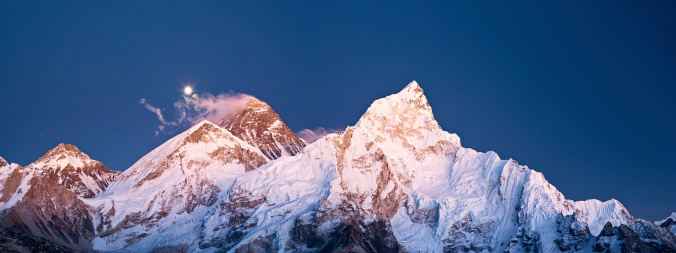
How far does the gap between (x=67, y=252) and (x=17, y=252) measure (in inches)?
414

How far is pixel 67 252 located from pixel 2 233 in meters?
11.7

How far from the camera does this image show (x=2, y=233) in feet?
429

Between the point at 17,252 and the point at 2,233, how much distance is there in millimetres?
8753

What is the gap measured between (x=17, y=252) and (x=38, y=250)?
18.3ft

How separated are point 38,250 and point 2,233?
7.56 m

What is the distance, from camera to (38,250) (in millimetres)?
129625

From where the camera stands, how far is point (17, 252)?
408 feet

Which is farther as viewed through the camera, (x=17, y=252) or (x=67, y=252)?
(x=67, y=252)

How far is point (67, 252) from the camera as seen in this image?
437 ft
